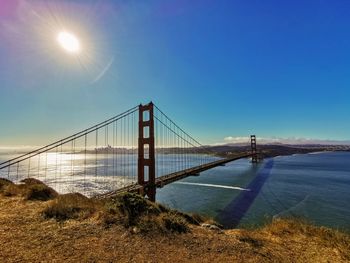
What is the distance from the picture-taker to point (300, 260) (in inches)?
195

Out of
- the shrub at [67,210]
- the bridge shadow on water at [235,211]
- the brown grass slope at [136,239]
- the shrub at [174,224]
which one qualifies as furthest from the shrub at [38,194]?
the bridge shadow on water at [235,211]

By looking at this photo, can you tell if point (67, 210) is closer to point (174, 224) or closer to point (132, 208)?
point (132, 208)

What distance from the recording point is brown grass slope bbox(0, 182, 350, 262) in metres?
4.71

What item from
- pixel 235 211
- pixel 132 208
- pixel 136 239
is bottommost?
pixel 235 211

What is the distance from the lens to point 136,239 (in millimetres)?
5461

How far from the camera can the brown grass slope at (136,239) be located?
471cm

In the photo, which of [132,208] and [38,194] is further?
[38,194]

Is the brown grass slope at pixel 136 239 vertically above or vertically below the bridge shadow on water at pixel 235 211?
above

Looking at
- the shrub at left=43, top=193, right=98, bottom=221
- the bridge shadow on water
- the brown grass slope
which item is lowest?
the bridge shadow on water

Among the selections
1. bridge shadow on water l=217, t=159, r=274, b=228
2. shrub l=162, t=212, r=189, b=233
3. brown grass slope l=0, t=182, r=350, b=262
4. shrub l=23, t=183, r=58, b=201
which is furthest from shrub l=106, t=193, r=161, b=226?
bridge shadow on water l=217, t=159, r=274, b=228

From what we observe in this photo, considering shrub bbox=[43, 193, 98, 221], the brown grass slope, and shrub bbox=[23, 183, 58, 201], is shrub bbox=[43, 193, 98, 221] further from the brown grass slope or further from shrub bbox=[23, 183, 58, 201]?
shrub bbox=[23, 183, 58, 201]

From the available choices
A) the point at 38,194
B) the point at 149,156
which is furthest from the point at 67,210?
the point at 149,156

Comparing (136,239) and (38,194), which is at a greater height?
(38,194)

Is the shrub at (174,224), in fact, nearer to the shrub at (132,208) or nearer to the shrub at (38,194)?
the shrub at (132,208)
